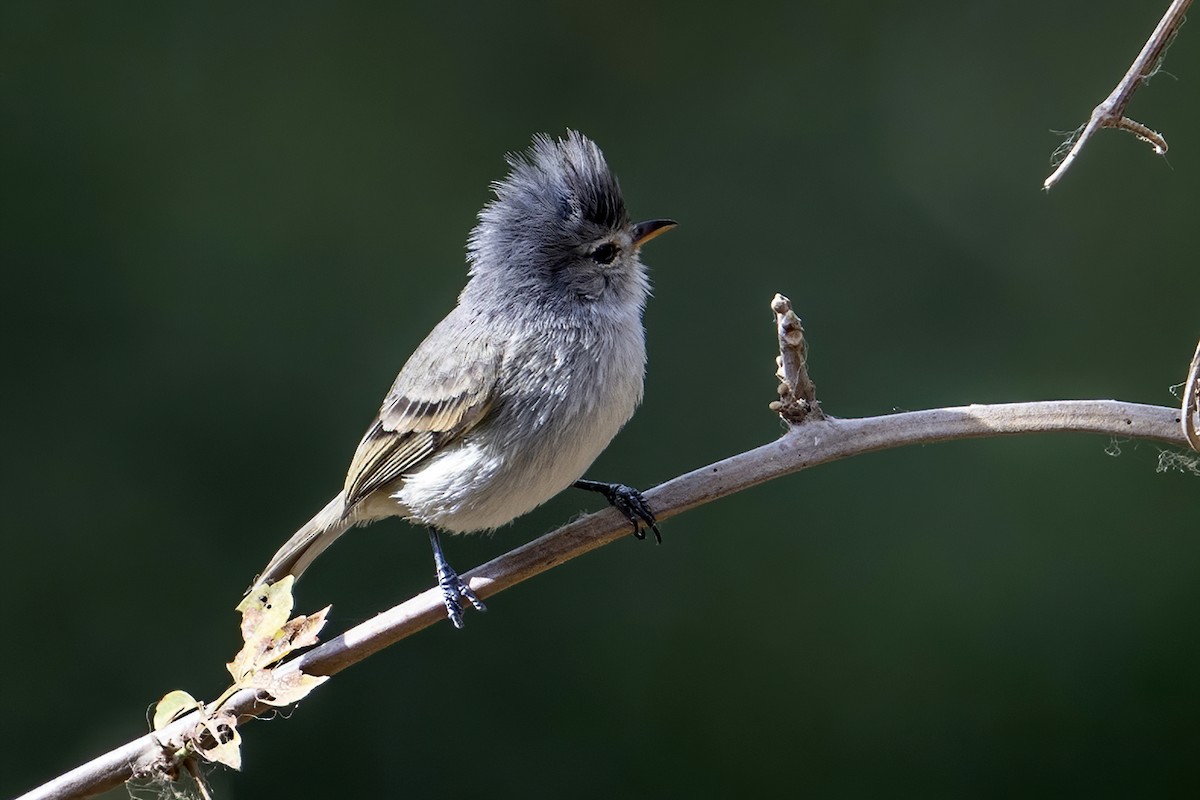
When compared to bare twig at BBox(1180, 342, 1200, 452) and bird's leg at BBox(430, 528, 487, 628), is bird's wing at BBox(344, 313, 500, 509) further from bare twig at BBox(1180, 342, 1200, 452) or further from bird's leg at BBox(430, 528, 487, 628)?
bare twig at BBox(1180, 342, 1200, 452)

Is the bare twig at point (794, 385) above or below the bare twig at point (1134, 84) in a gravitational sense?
below

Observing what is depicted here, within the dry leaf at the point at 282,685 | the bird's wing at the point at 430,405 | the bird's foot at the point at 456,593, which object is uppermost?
the bird's wing at the point at 430,405

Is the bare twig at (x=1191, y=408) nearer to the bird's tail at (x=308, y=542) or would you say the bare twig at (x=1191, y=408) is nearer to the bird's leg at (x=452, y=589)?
the bird's leg at (x=452, y=589)

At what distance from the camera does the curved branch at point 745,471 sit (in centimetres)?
152

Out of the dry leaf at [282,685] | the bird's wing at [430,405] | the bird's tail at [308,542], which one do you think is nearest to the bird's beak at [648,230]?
the bird's wing at [430,405]

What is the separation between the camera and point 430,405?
2.36 metres

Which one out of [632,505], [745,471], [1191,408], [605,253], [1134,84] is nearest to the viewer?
[1134,84]

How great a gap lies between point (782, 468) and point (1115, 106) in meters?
0.65

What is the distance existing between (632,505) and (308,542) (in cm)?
77

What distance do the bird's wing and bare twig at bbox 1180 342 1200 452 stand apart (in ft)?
4.14

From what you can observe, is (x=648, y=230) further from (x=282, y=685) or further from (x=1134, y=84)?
(x=282, y=685)

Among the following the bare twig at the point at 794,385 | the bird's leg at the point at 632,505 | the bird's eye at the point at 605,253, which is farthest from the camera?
the bird's eye at the point at 605,253

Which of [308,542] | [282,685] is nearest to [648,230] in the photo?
[308,542]

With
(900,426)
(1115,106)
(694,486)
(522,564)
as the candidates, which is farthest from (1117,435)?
(522,564)
